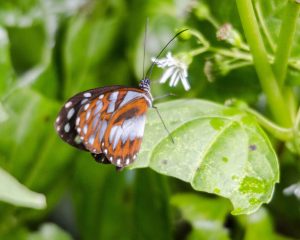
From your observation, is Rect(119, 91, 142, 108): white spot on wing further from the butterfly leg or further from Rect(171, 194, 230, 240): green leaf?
Rect(171, 194, 230, 240): green leaf

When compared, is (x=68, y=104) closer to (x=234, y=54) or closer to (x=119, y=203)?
(x=234, y=54)

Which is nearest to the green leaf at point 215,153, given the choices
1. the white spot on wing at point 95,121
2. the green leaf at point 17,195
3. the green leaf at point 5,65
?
the white spot on wing at point 95,121

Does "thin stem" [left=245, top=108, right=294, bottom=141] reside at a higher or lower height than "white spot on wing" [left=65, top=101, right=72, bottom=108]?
lower

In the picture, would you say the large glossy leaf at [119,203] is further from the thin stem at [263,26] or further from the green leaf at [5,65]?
the thin stem at [263,26]

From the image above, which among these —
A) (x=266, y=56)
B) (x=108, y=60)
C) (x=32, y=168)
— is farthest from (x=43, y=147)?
(x=266, y=56)

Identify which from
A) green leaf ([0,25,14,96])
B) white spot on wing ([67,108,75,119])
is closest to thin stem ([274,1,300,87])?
white spot on wing ([67,108,75,119])

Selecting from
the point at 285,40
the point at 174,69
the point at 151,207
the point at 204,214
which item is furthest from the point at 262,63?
the point at 151,207

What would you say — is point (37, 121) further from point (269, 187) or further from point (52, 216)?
point (269, 187)
